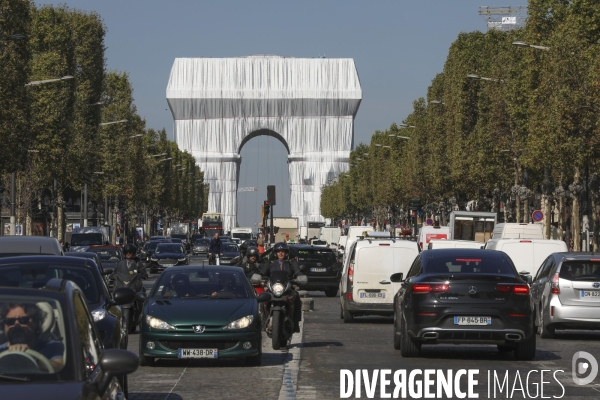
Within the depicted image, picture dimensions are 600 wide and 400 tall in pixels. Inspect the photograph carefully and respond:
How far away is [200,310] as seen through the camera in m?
16.5

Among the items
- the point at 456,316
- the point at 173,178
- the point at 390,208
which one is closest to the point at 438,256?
the point at 456,316

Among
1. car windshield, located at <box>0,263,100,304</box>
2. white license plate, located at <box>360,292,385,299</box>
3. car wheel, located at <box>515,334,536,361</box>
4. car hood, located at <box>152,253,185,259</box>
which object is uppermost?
car windshield, located at <box>0,263,100,304</box>

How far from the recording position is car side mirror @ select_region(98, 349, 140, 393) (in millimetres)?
6625

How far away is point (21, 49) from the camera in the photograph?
4925 cm

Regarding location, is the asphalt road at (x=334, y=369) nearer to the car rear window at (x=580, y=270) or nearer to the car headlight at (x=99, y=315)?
the car headlight at (x=99, y=315)

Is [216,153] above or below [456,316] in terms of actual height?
above

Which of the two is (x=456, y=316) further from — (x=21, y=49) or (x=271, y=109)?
(x=271, y=109)

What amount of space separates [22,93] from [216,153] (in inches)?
4943

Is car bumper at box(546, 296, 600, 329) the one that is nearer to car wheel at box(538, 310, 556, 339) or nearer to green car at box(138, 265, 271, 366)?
car wheel at box(538, 310, 556, 339)

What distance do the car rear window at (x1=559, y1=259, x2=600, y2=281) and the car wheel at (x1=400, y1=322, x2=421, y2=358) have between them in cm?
538

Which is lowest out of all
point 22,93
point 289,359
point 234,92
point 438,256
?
point 289,359

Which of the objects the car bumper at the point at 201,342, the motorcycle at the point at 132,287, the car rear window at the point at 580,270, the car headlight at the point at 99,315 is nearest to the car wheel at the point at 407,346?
the car bumper at the point at 201,342

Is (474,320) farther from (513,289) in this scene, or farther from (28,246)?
(28,246)

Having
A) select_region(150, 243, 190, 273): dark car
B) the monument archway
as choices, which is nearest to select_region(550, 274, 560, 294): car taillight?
select_region(150, 243, 190, 273): dark car
